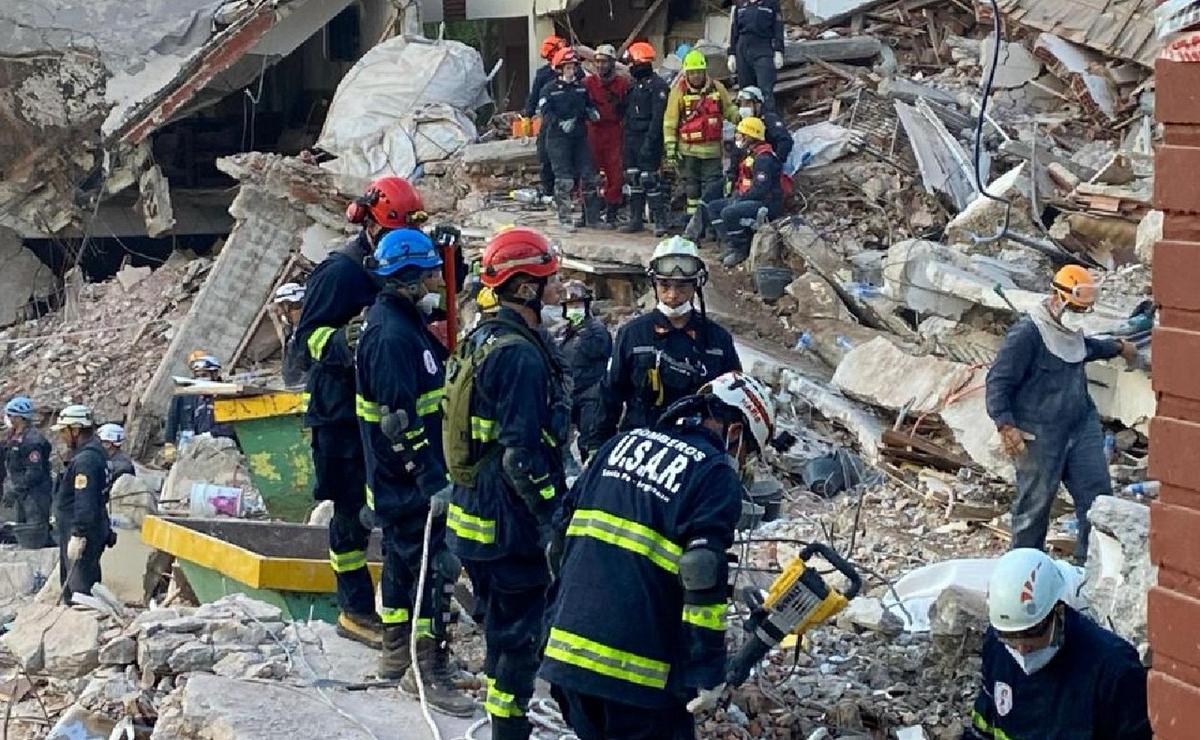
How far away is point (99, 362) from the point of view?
60.7ft

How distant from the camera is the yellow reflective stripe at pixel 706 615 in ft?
16.2

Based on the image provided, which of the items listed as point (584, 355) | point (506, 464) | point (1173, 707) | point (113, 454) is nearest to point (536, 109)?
point (113, 454)

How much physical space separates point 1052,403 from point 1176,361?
496cm

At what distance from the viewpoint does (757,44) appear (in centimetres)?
1648

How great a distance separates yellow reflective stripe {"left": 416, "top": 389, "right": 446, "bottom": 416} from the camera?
6824mm

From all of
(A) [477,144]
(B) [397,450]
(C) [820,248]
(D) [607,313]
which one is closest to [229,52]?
(A) [477,144]

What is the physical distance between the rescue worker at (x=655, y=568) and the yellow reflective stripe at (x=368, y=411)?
1747 mm

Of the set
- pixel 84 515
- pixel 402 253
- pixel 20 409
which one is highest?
pixel 402 253

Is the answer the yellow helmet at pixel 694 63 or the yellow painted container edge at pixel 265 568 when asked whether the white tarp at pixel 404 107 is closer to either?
the yellow helmet at pixel 694 63

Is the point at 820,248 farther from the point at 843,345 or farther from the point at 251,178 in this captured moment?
the point at 251,178

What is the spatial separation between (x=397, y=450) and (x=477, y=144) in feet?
36.7

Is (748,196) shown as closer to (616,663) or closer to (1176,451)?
(616,663)

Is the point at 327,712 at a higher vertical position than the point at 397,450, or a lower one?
lower

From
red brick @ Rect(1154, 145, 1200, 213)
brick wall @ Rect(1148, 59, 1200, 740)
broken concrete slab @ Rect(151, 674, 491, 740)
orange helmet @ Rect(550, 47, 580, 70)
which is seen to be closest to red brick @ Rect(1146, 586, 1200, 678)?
brick wall @ Rect(1148, 59, 1200, 740)
